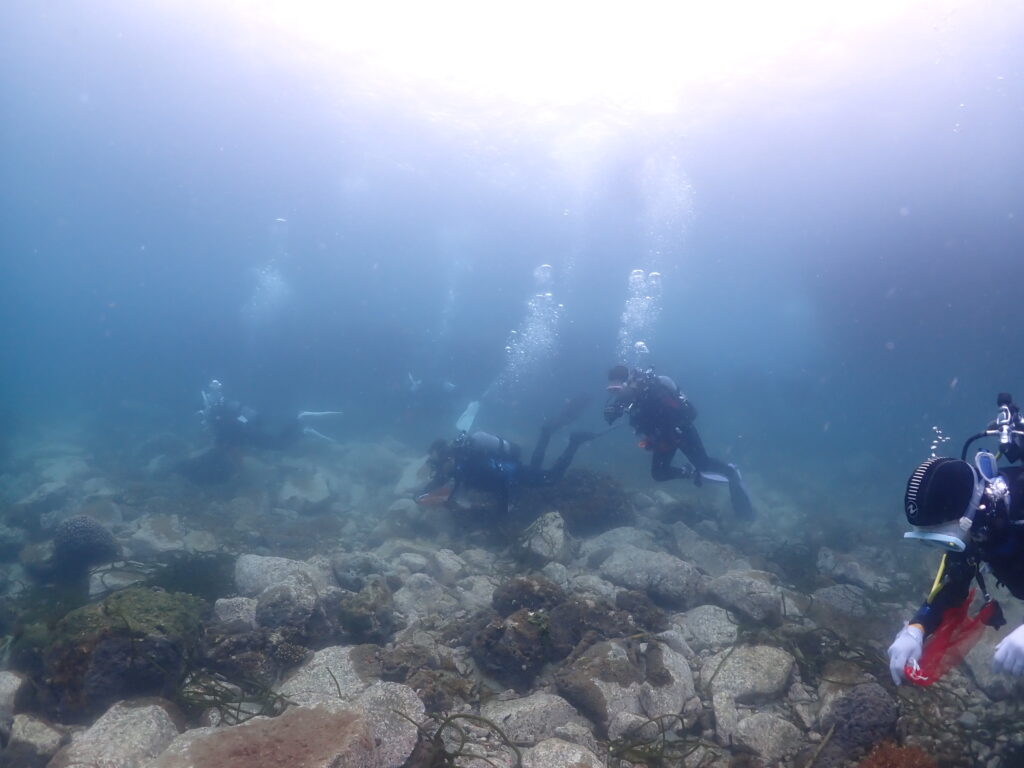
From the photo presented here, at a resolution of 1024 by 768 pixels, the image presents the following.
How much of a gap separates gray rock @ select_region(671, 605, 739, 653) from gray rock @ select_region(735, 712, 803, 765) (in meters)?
1.46

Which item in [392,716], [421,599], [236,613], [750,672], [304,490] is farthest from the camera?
[304,490]

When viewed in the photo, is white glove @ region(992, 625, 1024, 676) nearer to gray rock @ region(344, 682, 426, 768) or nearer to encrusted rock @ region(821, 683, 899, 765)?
encrusted rock @ region(821, 683, 899, 765)

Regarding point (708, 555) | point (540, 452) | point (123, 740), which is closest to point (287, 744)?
point (123, 740)

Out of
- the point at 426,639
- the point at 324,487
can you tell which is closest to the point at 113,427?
the point at 324,487

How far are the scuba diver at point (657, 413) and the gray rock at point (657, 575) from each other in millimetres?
3598

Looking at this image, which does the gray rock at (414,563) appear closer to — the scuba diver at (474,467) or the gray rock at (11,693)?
the scuba diver at (474,467)

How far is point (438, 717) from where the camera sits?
12.2 ft

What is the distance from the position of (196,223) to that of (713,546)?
7714cm

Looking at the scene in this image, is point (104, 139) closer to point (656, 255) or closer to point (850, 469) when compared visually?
point (656, 255)

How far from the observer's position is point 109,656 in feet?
13.6

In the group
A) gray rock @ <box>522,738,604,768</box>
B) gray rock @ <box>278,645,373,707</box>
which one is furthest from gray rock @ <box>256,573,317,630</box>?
gray rock @ <box>522,738,604,768</box>

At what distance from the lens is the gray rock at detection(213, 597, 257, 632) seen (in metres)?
5.24

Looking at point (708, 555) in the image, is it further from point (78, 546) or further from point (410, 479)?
point (78, 546)

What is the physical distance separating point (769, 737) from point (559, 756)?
1.58 m
